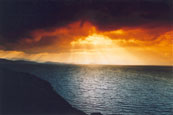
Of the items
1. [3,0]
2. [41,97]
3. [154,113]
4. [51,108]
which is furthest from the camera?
[154,113]

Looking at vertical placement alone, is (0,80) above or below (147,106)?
above

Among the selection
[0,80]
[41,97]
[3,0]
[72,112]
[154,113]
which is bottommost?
[154,113]

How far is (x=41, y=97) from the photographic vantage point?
26812 millimetres

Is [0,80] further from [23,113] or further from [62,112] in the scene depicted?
[62,112]

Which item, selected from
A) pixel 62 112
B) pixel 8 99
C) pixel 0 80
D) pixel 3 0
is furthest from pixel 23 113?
pixel 3 0

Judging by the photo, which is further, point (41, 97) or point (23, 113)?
point (41, 97)

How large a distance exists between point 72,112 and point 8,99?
988cm

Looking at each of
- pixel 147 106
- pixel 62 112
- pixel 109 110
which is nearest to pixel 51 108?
pixel 62 112

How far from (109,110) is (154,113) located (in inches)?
393

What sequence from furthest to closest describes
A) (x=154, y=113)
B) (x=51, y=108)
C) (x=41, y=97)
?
(x=154, y=113) < (x=41, y=97) < (x=51, y=108)

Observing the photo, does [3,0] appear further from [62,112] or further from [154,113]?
[154,113]

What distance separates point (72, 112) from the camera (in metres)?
24.3

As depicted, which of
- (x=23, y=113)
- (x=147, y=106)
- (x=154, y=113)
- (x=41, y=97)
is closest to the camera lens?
(x=23, y=113)

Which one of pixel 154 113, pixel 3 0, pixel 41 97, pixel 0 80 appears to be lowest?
pixel 154 113
